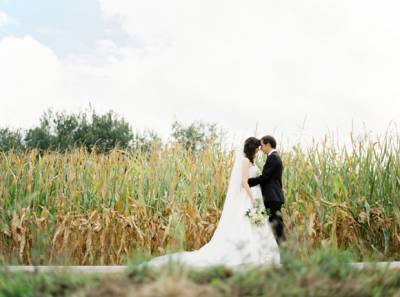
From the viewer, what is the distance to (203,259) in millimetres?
7836

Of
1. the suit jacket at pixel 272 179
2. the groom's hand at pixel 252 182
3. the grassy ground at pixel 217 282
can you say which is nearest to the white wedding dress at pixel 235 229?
the groom's hand at pixel 252 182

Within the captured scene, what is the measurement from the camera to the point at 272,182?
8062mm

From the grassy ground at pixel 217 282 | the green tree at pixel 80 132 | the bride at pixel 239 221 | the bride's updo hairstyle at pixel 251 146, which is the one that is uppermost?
the green tree at pixel 80 132

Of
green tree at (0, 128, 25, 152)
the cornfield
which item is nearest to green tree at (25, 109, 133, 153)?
green tree at (0, 128, 25, 152)

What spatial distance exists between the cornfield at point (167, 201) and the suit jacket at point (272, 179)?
16.9 inches

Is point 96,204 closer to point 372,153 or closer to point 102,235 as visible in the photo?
point 102,235

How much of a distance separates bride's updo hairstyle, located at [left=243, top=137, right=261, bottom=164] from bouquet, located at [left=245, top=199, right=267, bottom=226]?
2.38 feet

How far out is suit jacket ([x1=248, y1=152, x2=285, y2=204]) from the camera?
796cm

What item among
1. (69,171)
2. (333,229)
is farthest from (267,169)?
(69,171)

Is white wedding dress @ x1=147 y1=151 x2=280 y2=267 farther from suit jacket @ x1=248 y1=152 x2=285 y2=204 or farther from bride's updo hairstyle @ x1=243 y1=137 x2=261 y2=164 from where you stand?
suit jacket @ x1=248 y1=152 x2=285 y2=204

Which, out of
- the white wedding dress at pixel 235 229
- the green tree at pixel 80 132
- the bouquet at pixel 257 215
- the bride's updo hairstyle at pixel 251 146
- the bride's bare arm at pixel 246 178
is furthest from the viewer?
the green tree at pixel 80 132

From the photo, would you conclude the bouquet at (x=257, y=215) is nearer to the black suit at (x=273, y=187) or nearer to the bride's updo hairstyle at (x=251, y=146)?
the black suit at (x=273, y=187)

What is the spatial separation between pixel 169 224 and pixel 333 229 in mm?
2199

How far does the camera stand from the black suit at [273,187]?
7.96 metres
